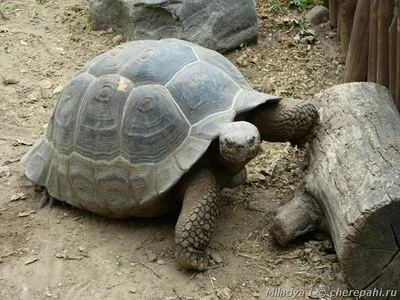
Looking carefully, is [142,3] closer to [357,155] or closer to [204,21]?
[204,21]

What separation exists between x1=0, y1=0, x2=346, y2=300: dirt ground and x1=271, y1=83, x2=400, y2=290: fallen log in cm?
22

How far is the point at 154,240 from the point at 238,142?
2.87ft

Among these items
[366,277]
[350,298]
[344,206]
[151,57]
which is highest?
[151,57]

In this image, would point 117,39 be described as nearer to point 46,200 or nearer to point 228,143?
point 46,200

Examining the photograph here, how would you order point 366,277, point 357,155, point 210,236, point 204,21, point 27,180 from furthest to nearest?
point 204,21
point 27,180
point 210,236
point 357,155
point 366,277

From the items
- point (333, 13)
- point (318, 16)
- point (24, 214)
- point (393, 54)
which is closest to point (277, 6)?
point (318, 16)

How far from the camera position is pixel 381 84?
13.1ft

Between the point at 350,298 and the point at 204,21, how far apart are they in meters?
3.26

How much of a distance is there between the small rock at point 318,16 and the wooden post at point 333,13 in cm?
16

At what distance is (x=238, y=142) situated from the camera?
321 centimetres

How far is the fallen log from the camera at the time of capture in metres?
2.82

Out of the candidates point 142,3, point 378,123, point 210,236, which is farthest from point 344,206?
point 142,3

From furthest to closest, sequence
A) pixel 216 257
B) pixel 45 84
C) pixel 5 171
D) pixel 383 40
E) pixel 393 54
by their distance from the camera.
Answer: pixel 45 84 < pixel 5 171 < pixel 383 40 < pixel 393 54 < pixel 216 257

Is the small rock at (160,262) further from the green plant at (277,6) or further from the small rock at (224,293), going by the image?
the green plant at (277,6)
